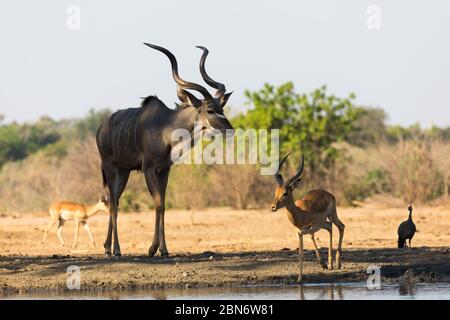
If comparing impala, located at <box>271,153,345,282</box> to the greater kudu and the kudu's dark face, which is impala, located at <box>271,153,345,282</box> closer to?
the kudu's dark face

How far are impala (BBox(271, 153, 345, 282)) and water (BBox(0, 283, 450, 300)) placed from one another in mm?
640

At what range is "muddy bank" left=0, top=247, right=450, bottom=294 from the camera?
41.8 ft

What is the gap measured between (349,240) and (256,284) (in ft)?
19.1

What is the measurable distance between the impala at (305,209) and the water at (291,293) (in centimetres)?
64

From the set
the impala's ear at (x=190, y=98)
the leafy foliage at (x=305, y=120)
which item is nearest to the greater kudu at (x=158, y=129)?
the impala's ear at (x=190, y=98)

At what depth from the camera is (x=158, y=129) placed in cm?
1445

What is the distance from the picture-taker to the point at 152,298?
1155 cm

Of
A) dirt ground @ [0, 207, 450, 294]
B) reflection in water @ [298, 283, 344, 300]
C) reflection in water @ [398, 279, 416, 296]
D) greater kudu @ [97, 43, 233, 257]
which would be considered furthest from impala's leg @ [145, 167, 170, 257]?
reflection in water @ [398, 279, 416, 296]

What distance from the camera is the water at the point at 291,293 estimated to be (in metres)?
11.4

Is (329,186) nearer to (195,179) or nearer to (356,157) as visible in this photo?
(195,179)

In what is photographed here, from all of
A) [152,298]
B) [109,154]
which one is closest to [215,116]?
[109,154]

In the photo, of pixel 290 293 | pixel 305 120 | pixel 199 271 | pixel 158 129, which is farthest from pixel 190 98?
pixel 305 120

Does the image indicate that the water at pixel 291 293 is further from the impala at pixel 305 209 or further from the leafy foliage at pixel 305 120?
the leafy foliage at pixel 305 120

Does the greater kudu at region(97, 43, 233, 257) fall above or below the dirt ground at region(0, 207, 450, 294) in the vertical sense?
above
